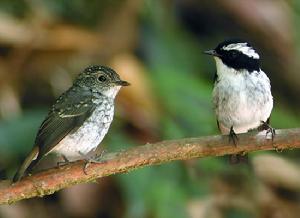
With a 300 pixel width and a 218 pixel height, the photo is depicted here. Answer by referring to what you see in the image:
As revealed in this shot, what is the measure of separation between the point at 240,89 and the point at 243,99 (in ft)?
0.15

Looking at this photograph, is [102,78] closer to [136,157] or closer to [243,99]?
[136,157]

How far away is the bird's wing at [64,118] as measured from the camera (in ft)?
11.5

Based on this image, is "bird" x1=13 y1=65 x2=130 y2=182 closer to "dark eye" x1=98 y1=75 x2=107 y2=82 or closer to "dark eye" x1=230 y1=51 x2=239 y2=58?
"dark eye" x1=98 y1=75 x2=107 y2=82

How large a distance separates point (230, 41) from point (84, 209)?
226cm

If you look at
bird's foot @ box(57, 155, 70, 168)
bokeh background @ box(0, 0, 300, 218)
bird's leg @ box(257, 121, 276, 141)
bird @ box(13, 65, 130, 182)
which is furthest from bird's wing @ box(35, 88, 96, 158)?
bokeh background @ box(0, 0, 300, 218)

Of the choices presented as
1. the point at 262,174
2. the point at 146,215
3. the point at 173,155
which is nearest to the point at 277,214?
the point at 262,174

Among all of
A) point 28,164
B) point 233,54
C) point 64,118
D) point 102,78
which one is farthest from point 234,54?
point 28,164

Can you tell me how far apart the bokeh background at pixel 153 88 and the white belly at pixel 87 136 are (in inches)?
48.6

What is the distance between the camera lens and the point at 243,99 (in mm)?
3918

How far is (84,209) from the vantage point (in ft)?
18.9

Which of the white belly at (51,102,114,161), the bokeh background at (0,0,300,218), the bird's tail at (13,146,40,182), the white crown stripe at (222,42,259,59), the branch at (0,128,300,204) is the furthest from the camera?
the bokeh background at (0,0,300,218)

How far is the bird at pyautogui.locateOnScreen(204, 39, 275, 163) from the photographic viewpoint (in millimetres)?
3893

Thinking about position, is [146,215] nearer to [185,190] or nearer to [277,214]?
[185,190]

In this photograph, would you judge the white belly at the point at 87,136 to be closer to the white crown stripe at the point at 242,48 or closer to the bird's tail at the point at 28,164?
the bird's tail at the point at 28,164
